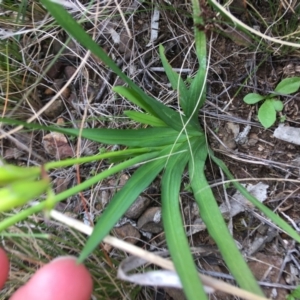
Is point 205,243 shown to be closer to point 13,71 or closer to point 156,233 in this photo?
point 156,233

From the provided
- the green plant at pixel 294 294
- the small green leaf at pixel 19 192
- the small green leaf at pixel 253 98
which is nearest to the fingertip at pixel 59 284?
the small green leaf at pixel 19 192

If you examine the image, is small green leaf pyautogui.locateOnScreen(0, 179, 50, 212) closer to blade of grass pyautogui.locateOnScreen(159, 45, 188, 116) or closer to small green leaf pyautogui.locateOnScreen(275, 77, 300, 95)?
blade of grass pyautogui.locateOnScreen(159, 45, 188, 116)

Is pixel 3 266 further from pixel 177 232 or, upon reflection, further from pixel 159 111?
pixel 159 111

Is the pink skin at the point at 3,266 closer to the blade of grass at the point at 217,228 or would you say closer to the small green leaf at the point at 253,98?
the blade of grass at the point at 217,228

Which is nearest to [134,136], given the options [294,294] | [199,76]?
[199,76]

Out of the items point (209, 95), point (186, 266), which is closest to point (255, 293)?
point (186, 266)

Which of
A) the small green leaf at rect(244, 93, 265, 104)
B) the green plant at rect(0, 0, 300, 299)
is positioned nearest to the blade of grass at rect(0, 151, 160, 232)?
the green plant at rect(0, 0, 300, 299)
